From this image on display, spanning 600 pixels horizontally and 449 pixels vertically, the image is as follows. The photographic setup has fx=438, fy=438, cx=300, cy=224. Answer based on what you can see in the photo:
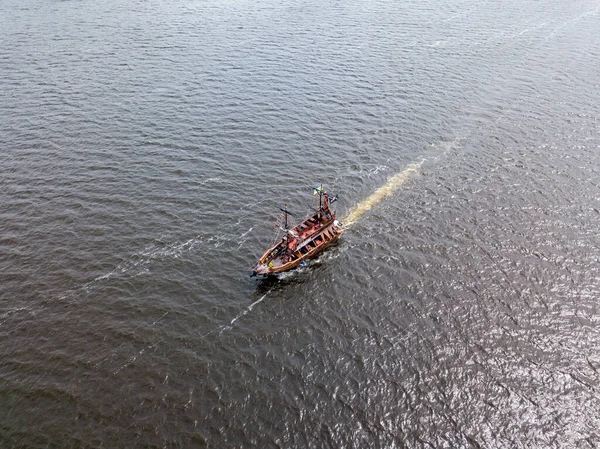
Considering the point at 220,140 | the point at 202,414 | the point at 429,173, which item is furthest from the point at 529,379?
the point at 220,140

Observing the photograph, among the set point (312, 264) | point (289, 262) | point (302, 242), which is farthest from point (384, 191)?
point (289, 262)

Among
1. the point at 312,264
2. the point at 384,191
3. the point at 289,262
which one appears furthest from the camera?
the point at 384,191

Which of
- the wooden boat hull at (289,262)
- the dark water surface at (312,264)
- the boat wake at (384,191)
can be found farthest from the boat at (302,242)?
the boat wake at (384,191)

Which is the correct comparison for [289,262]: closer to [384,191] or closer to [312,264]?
[312,264]

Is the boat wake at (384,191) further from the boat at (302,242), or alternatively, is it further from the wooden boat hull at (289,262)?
the wooden boat hull at (289,262)

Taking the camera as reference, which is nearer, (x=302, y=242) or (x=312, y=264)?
(x=312, y=264)

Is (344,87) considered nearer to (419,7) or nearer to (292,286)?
(292,286)
